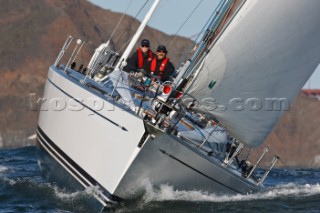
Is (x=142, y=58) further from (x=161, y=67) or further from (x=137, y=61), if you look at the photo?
(x=161, y=67)

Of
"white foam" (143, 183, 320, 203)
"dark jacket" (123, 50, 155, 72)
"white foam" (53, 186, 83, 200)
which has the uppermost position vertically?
"dark jacket" (123, 50, 155, 72)

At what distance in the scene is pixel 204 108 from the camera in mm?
12320

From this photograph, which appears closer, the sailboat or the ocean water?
the sailboat

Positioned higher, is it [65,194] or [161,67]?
[161,67]

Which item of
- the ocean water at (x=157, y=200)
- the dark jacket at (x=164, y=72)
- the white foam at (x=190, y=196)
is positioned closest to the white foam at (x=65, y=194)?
the ocean water at (x=157, y=200)

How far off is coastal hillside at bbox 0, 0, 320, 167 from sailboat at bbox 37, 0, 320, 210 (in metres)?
35.2

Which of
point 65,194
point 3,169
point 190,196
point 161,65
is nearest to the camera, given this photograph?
point 190,196

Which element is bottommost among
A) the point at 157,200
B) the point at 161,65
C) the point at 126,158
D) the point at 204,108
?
the point at 157,200

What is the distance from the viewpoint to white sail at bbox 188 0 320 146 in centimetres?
1216

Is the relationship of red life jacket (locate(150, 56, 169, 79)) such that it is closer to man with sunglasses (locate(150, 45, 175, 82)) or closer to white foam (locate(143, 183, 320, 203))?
man with sunglasses (locate(150, 45, 175, 82))

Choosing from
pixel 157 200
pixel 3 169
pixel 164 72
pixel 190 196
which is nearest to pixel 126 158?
pixel 157 200

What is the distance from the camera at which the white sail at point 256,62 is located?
12156 millimetres

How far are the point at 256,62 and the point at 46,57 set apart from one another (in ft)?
142

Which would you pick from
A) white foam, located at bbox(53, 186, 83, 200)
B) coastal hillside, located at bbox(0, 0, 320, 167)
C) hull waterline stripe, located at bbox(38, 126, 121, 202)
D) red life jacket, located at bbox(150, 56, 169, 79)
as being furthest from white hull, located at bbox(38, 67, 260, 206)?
coastal hillside, located at bbox(0, 0, 320, 167)
